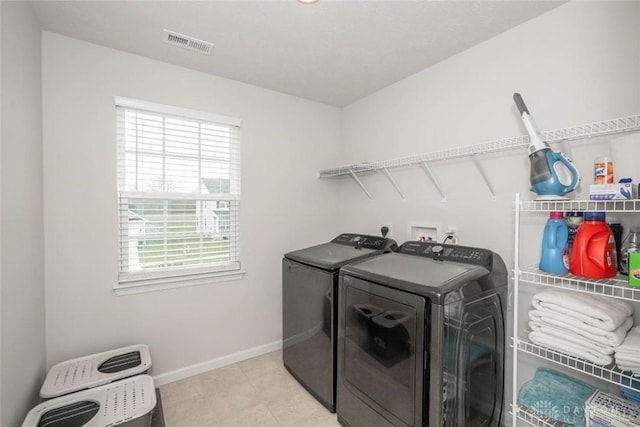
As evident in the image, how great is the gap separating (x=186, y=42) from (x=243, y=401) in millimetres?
2533

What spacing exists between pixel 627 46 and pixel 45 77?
3.25 m

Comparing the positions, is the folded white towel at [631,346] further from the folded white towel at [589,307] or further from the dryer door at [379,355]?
the dryer door at [379,355]

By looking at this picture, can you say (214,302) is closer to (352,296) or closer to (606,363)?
(352,296)

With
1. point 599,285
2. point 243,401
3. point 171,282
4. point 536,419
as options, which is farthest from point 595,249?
point 171,282

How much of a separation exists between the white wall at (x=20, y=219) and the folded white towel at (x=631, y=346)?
8.28 ft

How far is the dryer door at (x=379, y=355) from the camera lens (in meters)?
1.38

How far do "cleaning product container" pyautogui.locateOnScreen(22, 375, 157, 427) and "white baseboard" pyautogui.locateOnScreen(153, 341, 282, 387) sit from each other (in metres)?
0.66

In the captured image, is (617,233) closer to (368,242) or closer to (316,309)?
(368,242)

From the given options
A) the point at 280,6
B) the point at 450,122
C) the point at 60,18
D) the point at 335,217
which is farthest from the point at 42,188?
the point at 450,122

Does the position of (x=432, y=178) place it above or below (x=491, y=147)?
below

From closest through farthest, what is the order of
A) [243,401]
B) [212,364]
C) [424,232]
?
[243,401] → [424,232] → [212,364]

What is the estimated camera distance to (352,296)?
174 centimetres

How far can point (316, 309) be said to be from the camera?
205 centimetres

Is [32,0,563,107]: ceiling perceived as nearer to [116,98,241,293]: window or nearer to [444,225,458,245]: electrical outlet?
[116,98,241,293]: window
